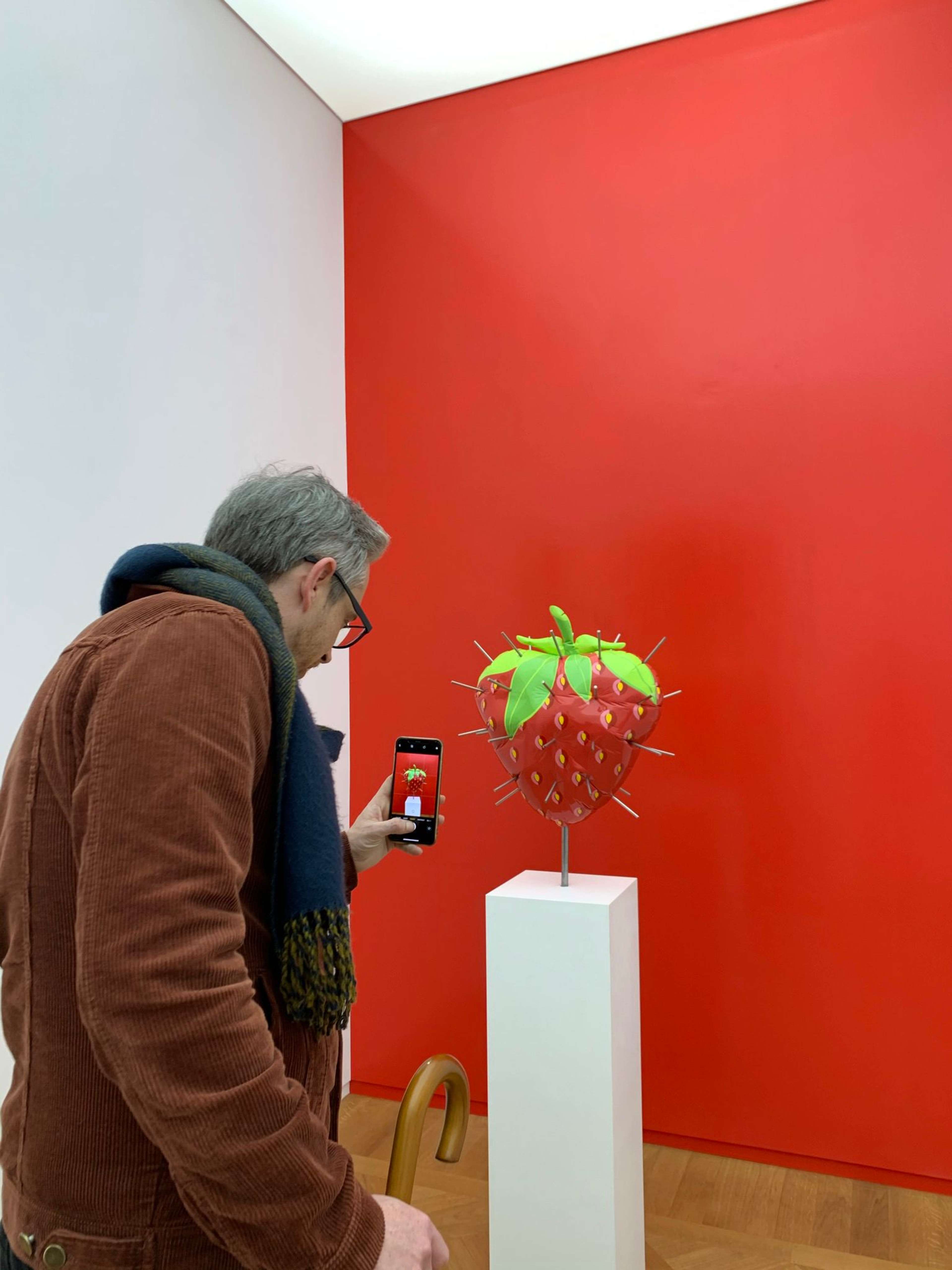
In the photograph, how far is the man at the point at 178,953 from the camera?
28.8 inches

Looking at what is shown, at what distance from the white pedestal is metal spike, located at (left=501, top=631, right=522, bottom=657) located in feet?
1.73

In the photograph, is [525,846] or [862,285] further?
[525,846]

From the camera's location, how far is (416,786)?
176cm

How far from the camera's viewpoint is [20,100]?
2.08m

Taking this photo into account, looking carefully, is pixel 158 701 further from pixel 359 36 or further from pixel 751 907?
pixel 359 36

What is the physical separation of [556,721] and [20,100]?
1.71 m

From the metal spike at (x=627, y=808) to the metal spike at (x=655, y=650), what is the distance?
1.12 feet

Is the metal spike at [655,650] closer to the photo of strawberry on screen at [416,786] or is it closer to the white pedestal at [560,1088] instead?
the white pedestal at [560,1088]

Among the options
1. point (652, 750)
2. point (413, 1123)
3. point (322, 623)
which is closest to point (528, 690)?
point (652, 750)

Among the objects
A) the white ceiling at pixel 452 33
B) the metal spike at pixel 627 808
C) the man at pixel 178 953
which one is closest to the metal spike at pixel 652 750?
the metal spike at pixel 627 808

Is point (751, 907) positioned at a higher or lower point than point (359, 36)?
lower

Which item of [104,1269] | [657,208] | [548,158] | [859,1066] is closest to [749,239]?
[657,208]

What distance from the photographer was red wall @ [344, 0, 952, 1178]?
99.7 inches

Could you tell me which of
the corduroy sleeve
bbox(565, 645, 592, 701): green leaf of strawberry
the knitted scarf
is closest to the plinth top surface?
bbox(565, 645, 592, 701): green leaf of strawberry
